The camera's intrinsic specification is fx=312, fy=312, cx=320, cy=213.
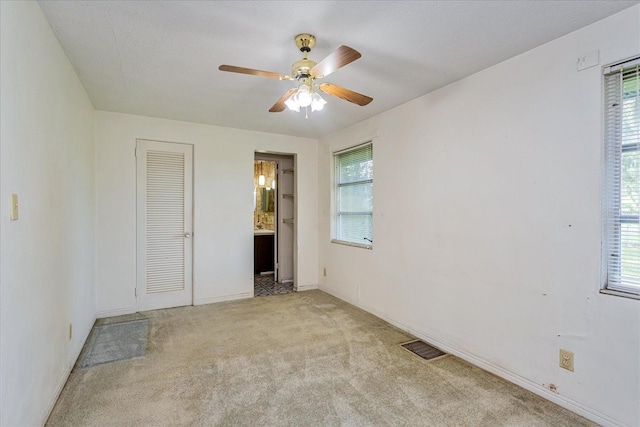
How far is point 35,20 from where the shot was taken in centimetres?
176

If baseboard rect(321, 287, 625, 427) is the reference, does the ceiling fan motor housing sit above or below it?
above

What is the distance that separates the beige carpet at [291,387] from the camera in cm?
196

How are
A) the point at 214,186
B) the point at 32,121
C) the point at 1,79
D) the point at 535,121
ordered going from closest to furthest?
the point at 1,79 → the point at 32,121 → the point at 535,121 → the point at 214,186

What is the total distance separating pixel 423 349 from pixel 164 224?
3443 mm

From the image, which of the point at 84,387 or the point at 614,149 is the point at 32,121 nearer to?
the point at 84,387

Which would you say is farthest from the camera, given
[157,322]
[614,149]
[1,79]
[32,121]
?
[157,322]

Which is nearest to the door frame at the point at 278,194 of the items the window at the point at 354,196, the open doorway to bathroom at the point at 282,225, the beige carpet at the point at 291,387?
the open doorway to bathroom at the point at 282,225

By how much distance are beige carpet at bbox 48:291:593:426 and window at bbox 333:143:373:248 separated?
138cm

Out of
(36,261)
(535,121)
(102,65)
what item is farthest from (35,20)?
(535,121)

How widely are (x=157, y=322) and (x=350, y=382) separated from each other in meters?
2.44

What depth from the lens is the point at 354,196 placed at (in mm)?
4414

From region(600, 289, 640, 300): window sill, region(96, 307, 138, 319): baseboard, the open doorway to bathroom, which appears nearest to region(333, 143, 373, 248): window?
Answer: the open doorway to bathroom

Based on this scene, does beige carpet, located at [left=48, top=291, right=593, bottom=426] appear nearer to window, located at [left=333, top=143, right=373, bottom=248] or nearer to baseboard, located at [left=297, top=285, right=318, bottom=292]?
window, located at [left=333, top=143, right=373, bottom=248]

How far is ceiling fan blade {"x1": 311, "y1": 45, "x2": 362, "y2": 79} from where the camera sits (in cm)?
171
